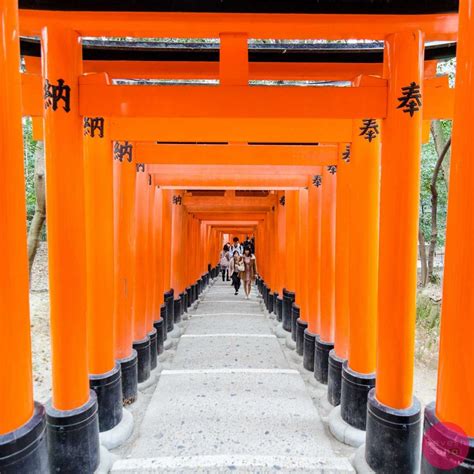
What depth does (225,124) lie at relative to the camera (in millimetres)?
3236

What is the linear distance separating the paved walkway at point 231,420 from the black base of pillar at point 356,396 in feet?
1.00

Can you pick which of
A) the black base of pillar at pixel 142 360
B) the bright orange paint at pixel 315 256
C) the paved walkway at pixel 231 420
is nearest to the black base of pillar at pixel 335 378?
the paved walkway at pixel 231 420

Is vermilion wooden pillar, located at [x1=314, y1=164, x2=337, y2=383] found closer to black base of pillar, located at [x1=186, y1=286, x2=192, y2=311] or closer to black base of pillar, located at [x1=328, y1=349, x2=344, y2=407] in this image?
black base of pillar, located at [x1=328, y1=349, x2=344, y2=407]

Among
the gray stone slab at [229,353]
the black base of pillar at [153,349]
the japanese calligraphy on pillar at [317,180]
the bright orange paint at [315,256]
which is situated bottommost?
the gray stone slab at [229,353]

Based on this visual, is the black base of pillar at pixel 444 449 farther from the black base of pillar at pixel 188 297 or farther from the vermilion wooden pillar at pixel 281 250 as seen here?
the black base of pillar at pixel 188 297

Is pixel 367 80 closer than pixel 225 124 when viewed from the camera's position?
Yes

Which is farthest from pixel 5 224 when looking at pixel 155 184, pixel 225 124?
pixel 155 184

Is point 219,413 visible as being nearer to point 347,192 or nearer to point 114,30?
point 347,192

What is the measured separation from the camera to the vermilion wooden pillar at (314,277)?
503cm

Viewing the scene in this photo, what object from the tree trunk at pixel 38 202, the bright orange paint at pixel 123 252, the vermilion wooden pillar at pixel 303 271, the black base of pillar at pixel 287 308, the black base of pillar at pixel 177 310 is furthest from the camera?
the black base of pillar at pixel 177 310

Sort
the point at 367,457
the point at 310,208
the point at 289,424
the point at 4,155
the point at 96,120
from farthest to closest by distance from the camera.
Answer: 1. the point at 310,208
2. the point at 289,424
3. the point at 96,120
4. the point at 367,457
5. the point at 4,155

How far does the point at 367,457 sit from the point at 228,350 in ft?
10.3

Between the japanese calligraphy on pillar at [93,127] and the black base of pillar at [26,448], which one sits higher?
the japanese calligraphy on pillar at [93,127]

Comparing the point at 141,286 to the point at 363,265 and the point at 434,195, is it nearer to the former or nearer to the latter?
the point at 363,265
